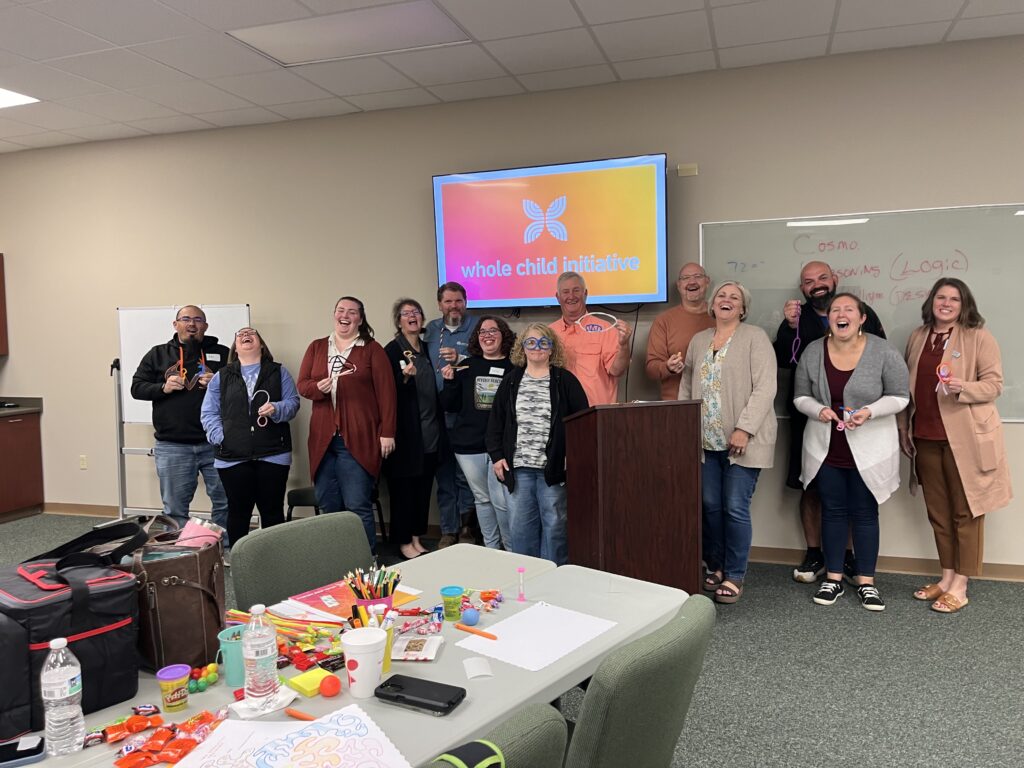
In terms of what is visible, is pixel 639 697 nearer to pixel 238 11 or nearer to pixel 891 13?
pixel 238 11

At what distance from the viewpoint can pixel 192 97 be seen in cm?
469

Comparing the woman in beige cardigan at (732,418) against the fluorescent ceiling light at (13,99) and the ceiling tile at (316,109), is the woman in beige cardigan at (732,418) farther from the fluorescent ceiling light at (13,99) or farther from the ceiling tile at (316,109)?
the fluorescent ceiling light at (13,99)

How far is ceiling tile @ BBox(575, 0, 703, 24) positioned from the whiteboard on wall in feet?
4.28

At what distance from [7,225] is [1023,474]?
760cm

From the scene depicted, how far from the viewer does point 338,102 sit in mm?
4852

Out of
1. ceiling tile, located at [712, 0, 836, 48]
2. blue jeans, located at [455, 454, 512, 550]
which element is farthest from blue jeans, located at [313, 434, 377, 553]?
ceiling tile, located at [712, 0, 836, 48]

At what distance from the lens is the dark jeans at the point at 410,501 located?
457 cm

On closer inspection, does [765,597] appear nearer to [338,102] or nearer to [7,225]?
[338,102]

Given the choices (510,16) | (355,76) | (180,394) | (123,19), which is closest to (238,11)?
(123,19)

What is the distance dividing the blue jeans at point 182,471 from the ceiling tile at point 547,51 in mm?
3118

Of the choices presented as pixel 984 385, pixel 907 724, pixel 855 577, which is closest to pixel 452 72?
pixel 984 385

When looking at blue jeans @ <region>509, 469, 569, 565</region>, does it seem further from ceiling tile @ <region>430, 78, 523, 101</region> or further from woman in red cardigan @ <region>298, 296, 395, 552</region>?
ceiling tile @ <region>430, 78, 523, 101</region>

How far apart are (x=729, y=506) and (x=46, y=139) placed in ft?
18.8

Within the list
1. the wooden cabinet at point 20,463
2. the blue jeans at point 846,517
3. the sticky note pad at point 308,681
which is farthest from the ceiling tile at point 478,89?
the wooden cabinet at point 20,463
